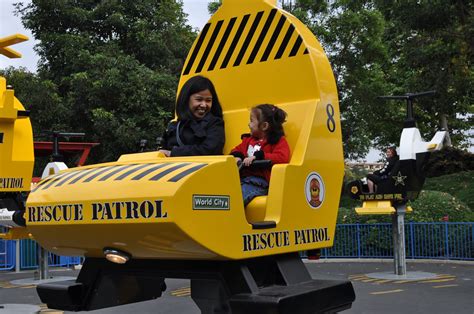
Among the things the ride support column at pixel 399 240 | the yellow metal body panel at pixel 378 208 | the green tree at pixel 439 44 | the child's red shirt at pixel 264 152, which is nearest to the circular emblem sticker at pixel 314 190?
the child's red shirt at pixel 264 152

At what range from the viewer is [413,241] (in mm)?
14414

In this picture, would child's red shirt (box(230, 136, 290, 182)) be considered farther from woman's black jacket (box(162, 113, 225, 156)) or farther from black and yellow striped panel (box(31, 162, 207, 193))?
black and yellow striped panel (box(31, 162, 207, 193))

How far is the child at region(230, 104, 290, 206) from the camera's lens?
3.94 meters

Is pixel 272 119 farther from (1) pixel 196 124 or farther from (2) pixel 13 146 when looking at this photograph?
(2) pixel 13 146

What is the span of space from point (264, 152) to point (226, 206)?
95 cm

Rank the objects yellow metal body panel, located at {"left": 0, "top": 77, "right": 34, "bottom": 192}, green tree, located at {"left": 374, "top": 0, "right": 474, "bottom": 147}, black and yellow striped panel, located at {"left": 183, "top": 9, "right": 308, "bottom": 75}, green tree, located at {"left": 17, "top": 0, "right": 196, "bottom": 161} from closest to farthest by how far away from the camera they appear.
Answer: black and yellow striped panel, located at {"left": 183, "top": 9, "right": 308, "bottom": 75}, yellow metal body panel, located at {"left": 0, "top": 77, "right": 34, "bottom": 192}, green tree, located at {"left": 374, "top": 0, "right": 474, "bottom": 147}, green tree, located at {"left": 17, "top": 0, "right": 196, "bottom": 161}

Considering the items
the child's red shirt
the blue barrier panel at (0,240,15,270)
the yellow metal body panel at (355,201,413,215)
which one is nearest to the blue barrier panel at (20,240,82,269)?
the blue barrier panel at (0,240,15,270)

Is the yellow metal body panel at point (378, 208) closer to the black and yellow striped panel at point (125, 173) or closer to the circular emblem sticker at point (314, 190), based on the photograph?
the circular emblem sticker at point (314, 190)

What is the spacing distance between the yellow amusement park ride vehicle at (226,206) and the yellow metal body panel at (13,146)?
14.9 feet

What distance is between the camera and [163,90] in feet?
64.5

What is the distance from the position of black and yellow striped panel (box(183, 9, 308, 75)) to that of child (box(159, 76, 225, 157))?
41cm

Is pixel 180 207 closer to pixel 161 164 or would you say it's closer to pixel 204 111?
pixel 161 164

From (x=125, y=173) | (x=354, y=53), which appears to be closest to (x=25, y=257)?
(x=125, y=173)

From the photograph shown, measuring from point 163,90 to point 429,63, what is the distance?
8.21 meters
